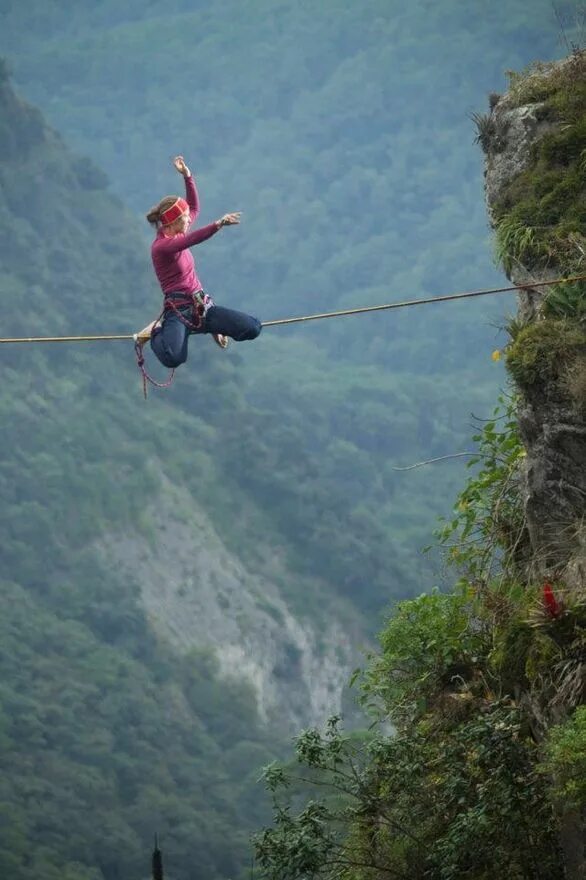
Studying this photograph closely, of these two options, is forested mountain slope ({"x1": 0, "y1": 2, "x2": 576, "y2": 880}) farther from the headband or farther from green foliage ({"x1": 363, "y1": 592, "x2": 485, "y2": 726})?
the headband

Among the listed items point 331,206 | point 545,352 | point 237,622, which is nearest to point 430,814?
point 545,352

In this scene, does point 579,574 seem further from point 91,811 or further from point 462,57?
point 462,57

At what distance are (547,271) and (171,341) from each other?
2.76 meters

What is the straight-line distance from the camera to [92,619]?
8306 centimetres

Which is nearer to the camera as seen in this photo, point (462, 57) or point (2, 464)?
point (2, 464)

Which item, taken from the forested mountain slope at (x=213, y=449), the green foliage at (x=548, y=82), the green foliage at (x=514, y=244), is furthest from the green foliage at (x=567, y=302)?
the forested mountain slope at (x=213, y=449)

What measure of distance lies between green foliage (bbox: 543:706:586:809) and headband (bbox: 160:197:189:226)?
4626mm

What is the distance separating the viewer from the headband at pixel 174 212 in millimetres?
11438

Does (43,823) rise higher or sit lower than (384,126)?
lower

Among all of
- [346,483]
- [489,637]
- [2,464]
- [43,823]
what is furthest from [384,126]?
[489,637]

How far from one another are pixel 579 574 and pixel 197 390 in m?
91.8

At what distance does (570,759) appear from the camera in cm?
895

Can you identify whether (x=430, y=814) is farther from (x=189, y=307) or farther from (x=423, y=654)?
(x=189, y=307)

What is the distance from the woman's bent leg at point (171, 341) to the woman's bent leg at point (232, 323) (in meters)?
0.21
